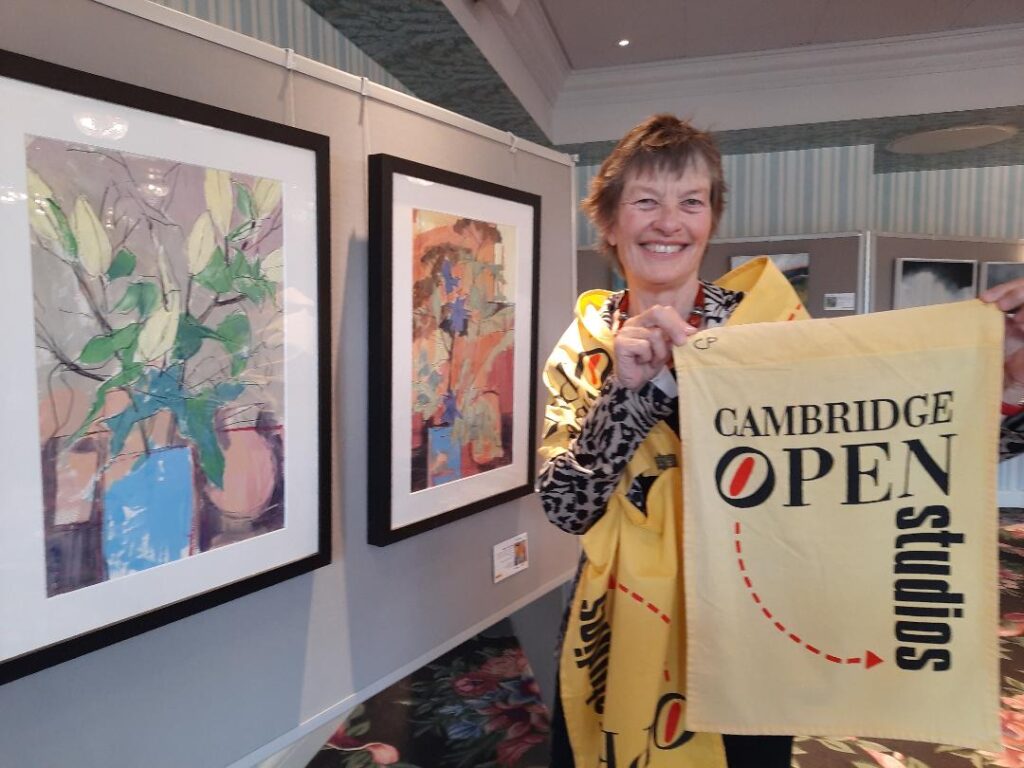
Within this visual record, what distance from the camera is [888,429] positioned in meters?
0.81

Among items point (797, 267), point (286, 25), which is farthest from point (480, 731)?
point (797, 267)

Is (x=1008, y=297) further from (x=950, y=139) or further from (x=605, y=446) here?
(x=950, y=139)

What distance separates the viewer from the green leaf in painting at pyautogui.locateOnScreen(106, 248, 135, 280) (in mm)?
835

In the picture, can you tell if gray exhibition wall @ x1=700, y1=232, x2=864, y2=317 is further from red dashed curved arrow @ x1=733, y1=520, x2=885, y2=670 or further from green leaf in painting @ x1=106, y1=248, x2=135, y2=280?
green leaf in painting @ x1=106, y1=248, x2=135, y2=280

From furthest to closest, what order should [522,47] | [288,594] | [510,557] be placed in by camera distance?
[522,47]
[510,557]
[288,594]

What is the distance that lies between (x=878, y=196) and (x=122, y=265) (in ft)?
15.2

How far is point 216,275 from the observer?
95 cm

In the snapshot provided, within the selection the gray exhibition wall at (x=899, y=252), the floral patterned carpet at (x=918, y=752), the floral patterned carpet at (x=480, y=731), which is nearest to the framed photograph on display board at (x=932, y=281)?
the gray exhibition wall at (x=899, y=252)

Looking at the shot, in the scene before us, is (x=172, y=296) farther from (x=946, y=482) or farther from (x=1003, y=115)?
(x=1003, y=115)

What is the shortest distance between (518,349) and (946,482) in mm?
896

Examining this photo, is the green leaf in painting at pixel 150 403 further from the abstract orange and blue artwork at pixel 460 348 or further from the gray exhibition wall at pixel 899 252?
the gray exhibition wall at pixel 899 252

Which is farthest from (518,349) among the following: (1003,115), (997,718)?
(1003,115)

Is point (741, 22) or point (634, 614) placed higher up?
point (741, 22)

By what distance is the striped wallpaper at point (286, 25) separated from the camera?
1730mm
